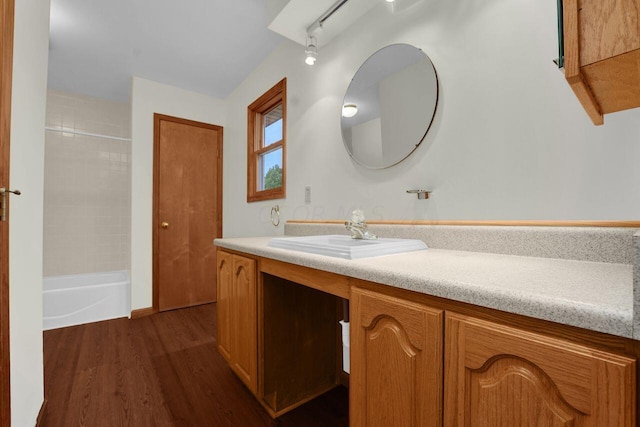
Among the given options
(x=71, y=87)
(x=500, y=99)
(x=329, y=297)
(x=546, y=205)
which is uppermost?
(x=71, y=87)

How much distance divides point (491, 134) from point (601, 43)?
1.98 ft

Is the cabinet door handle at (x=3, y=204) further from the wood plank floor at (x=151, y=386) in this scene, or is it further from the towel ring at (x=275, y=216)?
the towel ring at (x=275, y=216)

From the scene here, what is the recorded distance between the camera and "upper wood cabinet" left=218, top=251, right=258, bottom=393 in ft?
4.57

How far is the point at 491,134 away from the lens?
1.09m

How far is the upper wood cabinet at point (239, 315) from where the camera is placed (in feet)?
4.57

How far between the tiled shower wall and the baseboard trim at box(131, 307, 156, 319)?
2.18 feet

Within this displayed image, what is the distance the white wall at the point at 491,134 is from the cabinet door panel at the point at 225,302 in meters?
0.71

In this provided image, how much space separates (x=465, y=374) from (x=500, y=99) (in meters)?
0.99

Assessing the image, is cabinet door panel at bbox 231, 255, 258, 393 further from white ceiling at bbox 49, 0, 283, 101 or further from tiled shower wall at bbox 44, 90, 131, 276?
tiled shower wall at bbox 44, 90, 131, 276

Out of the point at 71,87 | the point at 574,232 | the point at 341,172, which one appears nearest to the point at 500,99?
the point at 574,232

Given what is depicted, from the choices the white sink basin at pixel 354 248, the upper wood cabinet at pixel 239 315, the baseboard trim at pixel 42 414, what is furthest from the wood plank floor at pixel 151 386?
the white sink basin at pixel 354 248

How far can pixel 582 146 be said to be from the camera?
0.88 meters

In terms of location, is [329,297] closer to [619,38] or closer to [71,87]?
[619,38]

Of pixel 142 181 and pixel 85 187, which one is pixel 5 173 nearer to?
pixel 142 181
